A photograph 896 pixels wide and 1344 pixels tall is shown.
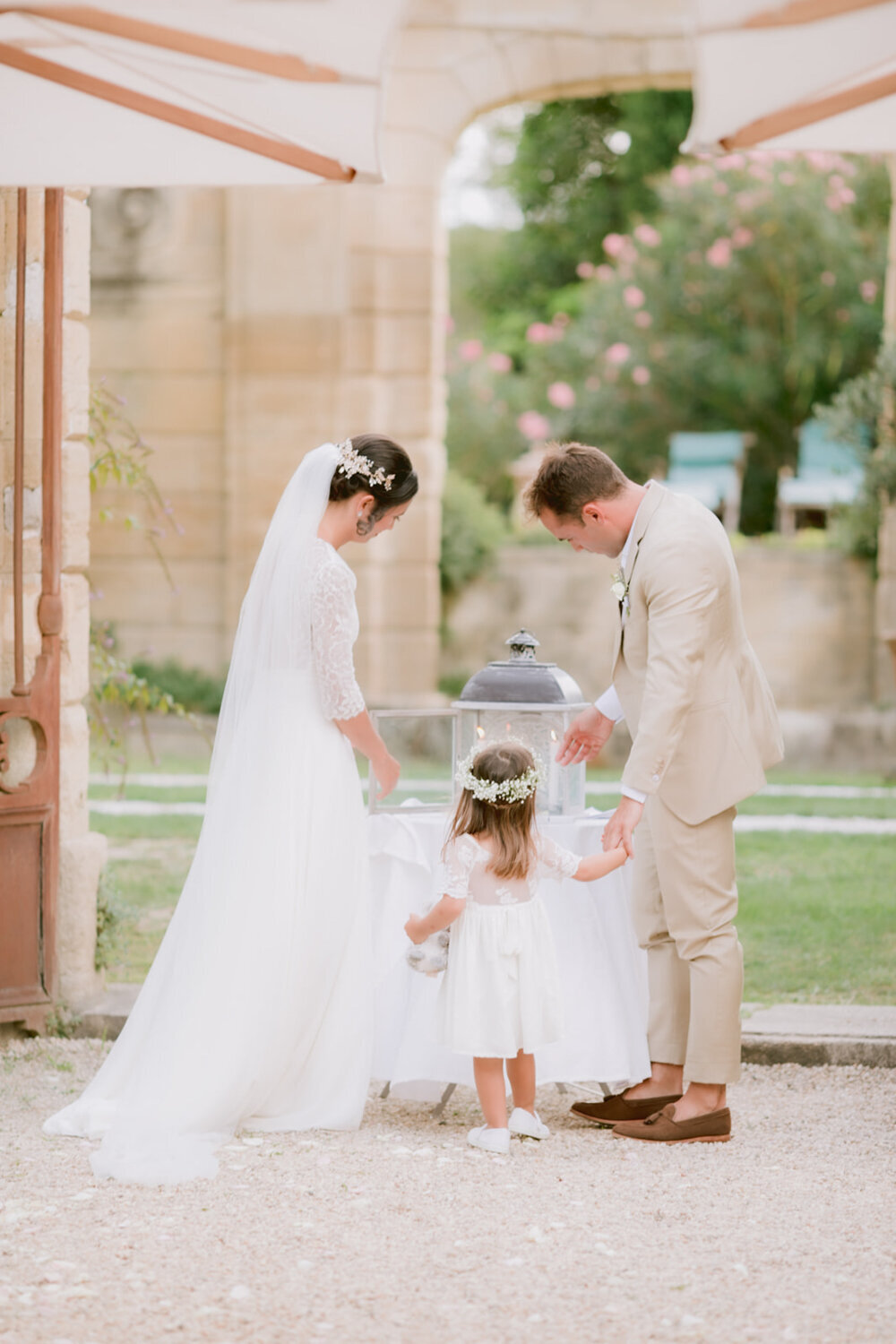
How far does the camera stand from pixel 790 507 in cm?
1673

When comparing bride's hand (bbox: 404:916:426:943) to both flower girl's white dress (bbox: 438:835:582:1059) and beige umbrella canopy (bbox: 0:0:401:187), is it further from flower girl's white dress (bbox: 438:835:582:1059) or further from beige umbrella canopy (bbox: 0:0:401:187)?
beige umbrella canopy (bbox: 0:0:401:187)

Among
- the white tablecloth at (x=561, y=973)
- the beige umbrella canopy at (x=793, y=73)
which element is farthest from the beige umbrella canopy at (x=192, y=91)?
the white tablecloth at (x=561, y=973)

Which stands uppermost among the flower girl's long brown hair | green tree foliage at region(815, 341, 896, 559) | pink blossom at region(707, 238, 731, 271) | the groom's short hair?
pink blossom at region(707, 238, 731, 271)

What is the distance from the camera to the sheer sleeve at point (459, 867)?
3.85 metres

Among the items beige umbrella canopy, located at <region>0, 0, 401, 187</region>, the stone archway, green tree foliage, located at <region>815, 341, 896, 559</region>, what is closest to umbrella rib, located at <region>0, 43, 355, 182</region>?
beige umbrella canopy, located at <region>0, 0, 401, 187</region>

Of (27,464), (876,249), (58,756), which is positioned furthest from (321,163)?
(876,249)

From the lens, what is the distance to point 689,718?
395 cm

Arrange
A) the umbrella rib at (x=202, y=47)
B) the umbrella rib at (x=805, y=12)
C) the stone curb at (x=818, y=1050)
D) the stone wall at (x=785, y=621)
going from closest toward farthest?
the umbrella rib at (x=805, y=12) < the umbrella rib at (x=202, y=47) < the stone curb at (x=818, y=1050) < the stone wall at (x=785, y=621)

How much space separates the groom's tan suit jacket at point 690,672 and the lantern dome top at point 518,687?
0.86ft

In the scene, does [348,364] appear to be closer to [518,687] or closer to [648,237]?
[648,237]

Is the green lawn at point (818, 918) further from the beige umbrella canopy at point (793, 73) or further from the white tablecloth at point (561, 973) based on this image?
the beige umbrella canopy at point (793, 73)

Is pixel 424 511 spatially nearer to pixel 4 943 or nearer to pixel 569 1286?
pixel 4 943

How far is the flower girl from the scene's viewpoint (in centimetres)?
383

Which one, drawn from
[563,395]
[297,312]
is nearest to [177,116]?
[297,312]
